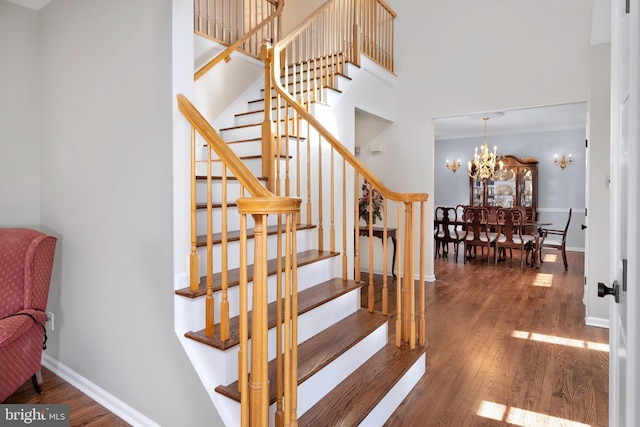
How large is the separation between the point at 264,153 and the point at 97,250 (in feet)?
4.74

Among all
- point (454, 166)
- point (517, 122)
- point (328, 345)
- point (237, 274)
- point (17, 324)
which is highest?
point (517, 122)

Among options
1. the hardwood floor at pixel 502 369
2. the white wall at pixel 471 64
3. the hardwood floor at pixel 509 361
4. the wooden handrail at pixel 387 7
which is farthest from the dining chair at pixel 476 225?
the wooden handrail at pixel 387 7

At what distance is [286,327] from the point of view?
1.42m

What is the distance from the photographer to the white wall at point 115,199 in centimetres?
186

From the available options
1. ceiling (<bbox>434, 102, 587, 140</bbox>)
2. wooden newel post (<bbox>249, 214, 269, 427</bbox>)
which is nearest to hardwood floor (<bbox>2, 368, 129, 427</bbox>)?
wooden newel post (<bbox>249, 214, 269, 427</bbox>)

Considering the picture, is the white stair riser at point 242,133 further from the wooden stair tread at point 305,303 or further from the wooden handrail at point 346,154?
the wooden stair tread at point 305,303

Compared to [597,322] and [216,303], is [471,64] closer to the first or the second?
[597,322]

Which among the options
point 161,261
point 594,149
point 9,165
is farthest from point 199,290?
point 594,149

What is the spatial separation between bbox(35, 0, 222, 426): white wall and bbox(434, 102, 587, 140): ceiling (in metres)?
5.53

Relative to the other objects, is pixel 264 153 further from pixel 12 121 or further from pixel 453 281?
pixel 453 281

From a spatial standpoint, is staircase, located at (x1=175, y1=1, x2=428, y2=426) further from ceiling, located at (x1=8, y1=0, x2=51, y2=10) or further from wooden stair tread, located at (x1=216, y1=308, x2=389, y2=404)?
ceiling, located at (x1=8, y1=0, x2=51, y2=10)

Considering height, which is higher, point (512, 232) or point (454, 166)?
point (454, 166)

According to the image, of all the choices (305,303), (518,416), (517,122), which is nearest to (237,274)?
(305,303)

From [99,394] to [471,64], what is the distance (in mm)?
5013
